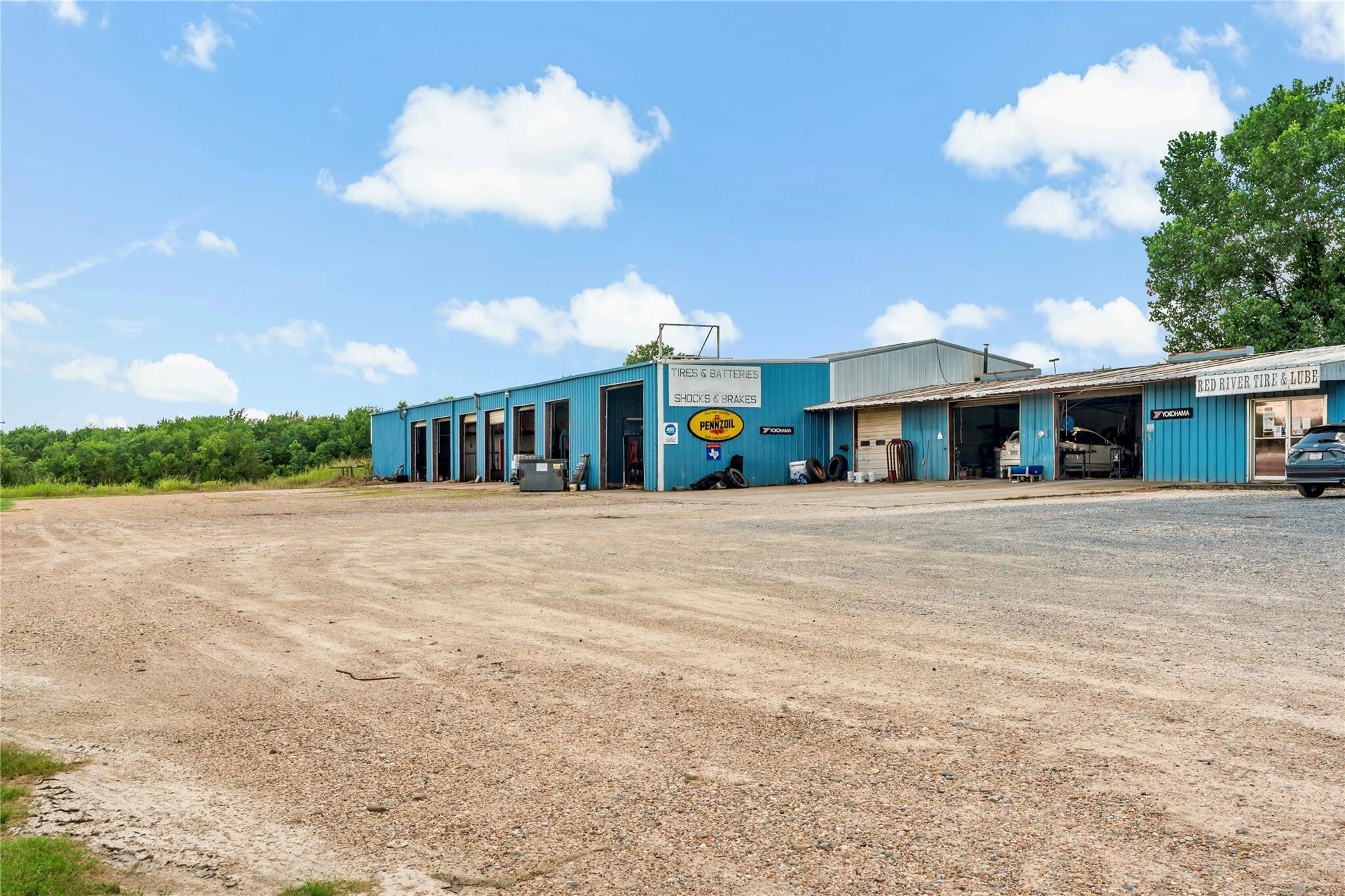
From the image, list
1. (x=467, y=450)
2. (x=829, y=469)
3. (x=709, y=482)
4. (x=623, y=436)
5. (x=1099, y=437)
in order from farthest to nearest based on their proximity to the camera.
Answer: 1. (x=467, y=450)
2. (x=623, y=436)
3. (x=829, y=469)
4. (x=709, y=482)
5. (x=1099, y=437)

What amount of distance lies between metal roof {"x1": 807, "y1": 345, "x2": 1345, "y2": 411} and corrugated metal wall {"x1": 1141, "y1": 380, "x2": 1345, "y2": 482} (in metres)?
0.71

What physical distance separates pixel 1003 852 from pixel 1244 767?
1.55 m

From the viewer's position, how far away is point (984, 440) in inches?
1332

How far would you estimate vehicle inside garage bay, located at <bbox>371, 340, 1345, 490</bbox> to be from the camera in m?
22.4

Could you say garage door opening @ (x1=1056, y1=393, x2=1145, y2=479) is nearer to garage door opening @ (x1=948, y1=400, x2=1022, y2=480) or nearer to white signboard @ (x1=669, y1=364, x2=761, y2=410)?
garage door opening @ (x1=948, y1=400, x2=1022, y2=480)

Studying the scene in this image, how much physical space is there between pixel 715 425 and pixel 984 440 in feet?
33.4

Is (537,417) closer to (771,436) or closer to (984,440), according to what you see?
(771,436)

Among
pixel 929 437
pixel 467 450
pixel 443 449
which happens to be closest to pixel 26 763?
pixel 929 437

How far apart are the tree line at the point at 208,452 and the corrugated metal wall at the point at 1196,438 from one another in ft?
155

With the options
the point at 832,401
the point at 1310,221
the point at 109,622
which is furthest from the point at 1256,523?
the point at 1310,221

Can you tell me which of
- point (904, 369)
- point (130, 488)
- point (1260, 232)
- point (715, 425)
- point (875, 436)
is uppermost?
point (1260, 232)

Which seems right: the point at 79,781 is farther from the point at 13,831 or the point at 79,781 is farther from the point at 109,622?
the point at 109,622

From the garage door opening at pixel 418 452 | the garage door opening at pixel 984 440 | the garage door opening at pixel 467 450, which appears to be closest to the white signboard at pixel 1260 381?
the garage door opening at pixel 984 440

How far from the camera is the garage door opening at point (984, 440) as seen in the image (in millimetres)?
29250
